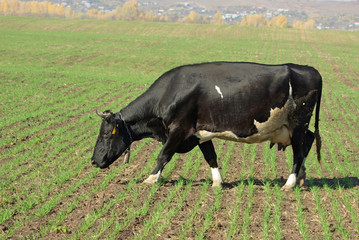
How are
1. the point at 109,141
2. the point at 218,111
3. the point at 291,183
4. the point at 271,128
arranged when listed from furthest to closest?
the point at 291,183 < the point at 109,141 < the point at 271,128 < the point at 218,111

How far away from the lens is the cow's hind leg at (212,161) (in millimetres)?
9270

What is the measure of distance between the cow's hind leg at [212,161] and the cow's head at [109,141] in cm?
179

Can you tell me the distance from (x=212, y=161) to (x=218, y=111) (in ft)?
4.27

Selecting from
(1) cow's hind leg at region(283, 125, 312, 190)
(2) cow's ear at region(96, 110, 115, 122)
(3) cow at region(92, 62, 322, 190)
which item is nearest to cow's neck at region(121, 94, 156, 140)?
(3) cow at region(92, 62, 322, 190)

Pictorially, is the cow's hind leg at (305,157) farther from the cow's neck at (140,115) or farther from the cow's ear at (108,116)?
the cow's ear at (108,116)

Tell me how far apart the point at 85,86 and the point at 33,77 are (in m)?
4.53

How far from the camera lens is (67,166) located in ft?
35.2

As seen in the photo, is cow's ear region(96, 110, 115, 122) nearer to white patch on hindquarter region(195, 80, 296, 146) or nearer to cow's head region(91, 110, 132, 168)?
cow's head region(91, 110, 132, 168)

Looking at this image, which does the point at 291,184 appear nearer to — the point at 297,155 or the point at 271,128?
the point at 297,155

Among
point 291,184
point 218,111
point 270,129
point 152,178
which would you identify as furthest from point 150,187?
point 291,184

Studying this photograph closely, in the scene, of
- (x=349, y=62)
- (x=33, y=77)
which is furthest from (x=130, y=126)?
(x=349, y=62)

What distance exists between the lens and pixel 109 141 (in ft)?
29.8

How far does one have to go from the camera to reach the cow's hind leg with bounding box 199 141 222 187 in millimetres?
9270

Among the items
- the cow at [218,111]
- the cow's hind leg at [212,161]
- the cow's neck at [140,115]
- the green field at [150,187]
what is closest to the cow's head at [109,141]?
the cow at [218,111]
